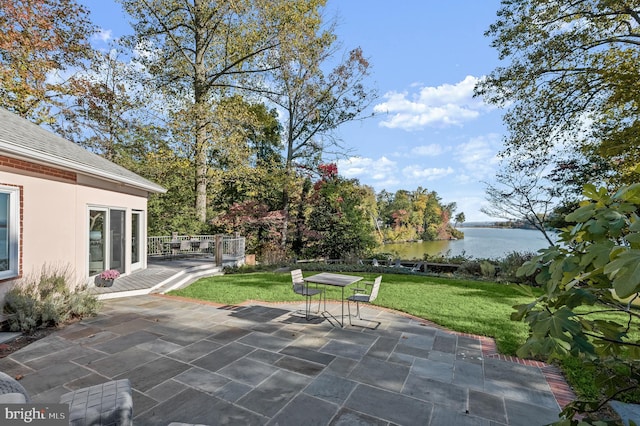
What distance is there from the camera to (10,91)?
47.0 feet

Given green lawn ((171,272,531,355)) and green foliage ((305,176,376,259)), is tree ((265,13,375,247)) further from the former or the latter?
green lawn ((171,272,531,355))

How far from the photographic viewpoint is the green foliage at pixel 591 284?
109 centimetres

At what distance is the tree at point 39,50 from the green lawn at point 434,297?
1385cm

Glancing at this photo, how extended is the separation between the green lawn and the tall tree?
29.8 feet

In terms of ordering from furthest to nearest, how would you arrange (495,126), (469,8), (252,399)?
1. (495,126)
2. (469,8)
3. (252,399)

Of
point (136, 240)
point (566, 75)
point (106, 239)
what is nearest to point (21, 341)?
point (106, 239)

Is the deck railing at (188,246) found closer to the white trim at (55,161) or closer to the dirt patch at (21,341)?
the white trim at (55,161)

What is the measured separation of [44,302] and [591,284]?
783 cm

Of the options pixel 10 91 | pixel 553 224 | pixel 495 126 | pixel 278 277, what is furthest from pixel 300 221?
pixel 10 91

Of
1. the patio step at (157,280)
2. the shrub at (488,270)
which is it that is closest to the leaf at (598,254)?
the patio step at (157,280)

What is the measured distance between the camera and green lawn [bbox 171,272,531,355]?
5.95 metres

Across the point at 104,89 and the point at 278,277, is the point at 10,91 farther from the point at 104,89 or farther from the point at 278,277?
the point at 278,277

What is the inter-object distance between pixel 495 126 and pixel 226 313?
12663 millimetres

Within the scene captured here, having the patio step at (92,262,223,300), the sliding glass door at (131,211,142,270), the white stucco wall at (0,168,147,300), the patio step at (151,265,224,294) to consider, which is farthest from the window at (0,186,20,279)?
the sliding glass door at (131,211,142,270)
